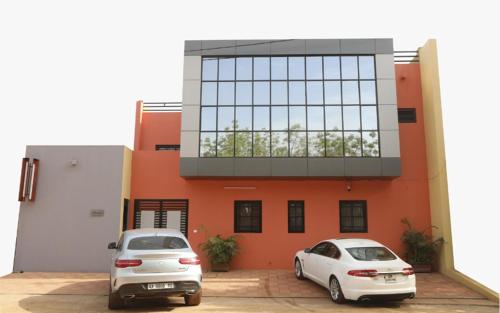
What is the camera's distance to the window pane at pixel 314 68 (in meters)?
13.8

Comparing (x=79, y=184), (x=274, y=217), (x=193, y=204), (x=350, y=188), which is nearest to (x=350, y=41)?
(x=350, y=188)

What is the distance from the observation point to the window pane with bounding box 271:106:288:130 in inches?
527

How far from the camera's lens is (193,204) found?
45.8ft

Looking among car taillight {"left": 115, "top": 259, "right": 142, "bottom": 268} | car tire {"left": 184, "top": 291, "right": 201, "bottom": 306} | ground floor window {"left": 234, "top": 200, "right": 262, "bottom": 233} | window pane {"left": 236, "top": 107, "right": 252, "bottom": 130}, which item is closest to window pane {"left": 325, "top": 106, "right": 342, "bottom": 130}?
window pane {"left": 236, "top": 107, "right": 252, "bottom": 130}

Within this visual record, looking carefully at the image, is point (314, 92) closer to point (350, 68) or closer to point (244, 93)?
point (350, 68)

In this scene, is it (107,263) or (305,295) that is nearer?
(305,295)

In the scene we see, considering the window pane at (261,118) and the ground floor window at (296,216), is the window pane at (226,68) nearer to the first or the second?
the window pane at (261,118)

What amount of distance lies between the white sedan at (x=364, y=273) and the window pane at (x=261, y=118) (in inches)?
213

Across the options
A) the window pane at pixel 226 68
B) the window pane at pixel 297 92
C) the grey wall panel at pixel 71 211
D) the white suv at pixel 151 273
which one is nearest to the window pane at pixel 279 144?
the window pane at pixel 297 92

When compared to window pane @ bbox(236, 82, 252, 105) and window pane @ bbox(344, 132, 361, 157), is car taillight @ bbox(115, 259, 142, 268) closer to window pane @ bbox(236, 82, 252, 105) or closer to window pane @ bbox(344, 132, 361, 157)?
window pane @ bbox(236, 82, 252, 105)

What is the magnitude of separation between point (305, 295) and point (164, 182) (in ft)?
23.8

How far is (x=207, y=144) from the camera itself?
528 inches

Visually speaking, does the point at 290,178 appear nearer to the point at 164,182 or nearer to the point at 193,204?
the point at 193,204

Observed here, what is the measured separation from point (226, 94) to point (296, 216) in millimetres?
5489
